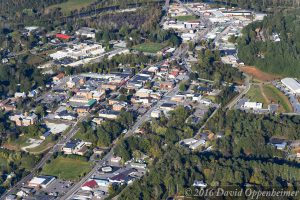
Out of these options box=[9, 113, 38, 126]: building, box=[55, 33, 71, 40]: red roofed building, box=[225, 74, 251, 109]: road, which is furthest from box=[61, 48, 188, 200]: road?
box=[55, 33, 71, 40]: red roofed building

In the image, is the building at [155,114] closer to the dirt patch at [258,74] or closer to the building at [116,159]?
the building at [116,159]

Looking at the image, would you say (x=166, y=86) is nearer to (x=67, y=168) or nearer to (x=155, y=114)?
(x=155, y=114)

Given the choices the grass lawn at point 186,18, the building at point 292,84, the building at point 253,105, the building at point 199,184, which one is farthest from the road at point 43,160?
the grass lawn at point 186,18

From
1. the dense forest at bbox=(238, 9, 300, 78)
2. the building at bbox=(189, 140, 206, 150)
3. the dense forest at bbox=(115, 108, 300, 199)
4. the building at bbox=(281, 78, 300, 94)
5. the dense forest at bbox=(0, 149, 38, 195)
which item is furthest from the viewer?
the dense forest at bbox=(238, 9, 300, 78)

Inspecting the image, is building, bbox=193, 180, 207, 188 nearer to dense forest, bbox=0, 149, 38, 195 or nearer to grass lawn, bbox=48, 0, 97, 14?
dense forest, bbox=0, 149, 38, 195

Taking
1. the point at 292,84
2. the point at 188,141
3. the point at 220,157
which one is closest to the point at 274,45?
the point at 292,84

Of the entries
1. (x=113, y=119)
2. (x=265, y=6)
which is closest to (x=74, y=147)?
(x=113, y=119)

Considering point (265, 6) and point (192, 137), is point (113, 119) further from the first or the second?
point (265, 6)
